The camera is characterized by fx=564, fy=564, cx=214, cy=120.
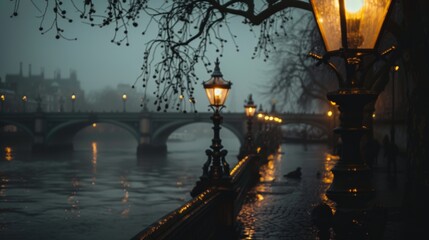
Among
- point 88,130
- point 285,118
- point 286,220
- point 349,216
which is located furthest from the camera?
point 88,130

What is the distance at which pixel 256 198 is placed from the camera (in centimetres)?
1588

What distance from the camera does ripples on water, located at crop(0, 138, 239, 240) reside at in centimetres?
2464

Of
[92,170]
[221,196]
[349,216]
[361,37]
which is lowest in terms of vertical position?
[92,170]

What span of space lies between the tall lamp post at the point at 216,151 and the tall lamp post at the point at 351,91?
579 cm

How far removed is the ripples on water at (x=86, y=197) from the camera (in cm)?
2464

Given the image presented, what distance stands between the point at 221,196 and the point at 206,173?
594 millimetres

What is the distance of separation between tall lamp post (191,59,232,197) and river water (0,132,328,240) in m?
11.2

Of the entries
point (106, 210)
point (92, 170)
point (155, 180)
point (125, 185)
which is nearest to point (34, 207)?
point (106, 210)

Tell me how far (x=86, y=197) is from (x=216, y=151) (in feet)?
83.2

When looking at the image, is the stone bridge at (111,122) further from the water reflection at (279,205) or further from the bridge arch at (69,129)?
the water reflection at (279,205)

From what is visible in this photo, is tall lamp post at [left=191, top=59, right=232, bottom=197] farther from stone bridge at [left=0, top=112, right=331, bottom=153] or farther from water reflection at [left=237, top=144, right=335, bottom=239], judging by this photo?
stone bridge at [left=0, top=112, right=331, bottom=153]

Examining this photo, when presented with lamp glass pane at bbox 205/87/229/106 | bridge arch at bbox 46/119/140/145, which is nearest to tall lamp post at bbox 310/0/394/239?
lamp glass pane at bbox 205/87/229/106

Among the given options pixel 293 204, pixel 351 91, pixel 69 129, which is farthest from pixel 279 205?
pixel 69 129

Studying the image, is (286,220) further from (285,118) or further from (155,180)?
(285,118)
